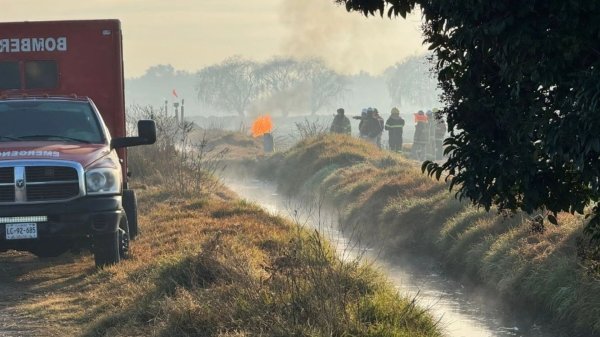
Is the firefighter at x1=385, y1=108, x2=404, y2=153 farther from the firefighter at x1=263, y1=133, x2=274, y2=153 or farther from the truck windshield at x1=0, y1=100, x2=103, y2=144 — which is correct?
the truck windshield at x1=0, y1=100, x2=103, y2=144

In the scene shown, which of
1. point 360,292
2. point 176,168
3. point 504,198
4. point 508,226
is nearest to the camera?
point 504,198

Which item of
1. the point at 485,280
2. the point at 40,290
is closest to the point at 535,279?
the point at 485,280

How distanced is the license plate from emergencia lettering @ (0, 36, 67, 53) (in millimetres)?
3598

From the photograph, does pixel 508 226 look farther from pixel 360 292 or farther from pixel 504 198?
pixel 504 198

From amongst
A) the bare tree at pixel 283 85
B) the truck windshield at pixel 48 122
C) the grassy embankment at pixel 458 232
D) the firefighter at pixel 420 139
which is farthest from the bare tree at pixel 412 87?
the truck windshield at pixel 48 122

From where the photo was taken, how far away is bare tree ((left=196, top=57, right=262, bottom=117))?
164 metres

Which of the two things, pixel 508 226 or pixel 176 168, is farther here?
pixel 176 168

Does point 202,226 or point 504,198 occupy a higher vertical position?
point 504,198

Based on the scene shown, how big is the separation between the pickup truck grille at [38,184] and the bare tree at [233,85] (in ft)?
496

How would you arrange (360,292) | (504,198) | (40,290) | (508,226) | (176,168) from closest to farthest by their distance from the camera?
(504,198), (360,292), (40,290), (508,226), (176,168)

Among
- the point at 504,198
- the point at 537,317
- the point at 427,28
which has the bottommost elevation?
the point at 537,317

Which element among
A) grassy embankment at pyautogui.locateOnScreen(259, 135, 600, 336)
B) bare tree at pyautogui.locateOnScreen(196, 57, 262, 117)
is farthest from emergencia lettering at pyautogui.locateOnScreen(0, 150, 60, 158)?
bare tree at pyautogui.locateOnScreen(196, 57, 262, 117)

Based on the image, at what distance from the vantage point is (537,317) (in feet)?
34.3

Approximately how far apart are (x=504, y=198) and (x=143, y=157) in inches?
620
